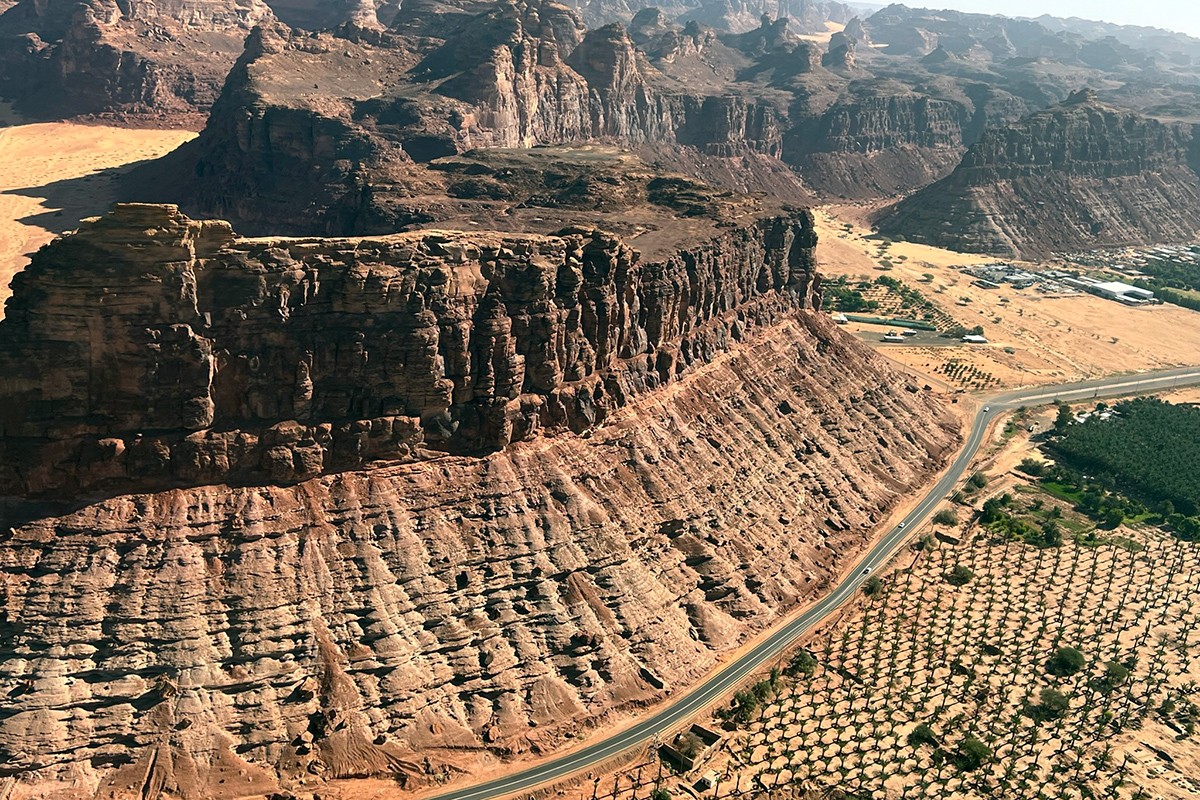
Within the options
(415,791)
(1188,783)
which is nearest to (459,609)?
(415,791)

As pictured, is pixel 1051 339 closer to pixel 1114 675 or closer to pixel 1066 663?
pixel 1066 663

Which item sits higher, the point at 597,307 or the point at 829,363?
the point at 597,307

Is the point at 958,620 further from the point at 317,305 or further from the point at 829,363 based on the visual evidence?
the point at 317,305

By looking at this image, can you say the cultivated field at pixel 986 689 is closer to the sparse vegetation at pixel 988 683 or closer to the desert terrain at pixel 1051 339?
the sparse vegetation at pixel 988 683

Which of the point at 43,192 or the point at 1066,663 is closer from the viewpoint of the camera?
the point at 1066,663

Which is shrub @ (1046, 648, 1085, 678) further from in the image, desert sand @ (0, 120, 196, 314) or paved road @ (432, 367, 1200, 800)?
desert sand @ (0, 120, 196, 314)

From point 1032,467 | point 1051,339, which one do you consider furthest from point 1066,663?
point 1051,339

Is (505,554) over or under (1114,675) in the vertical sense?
over
